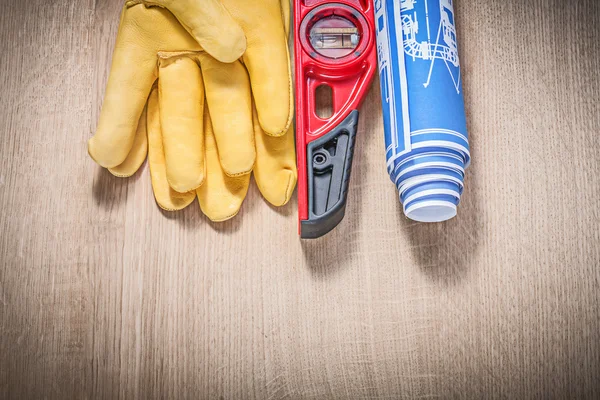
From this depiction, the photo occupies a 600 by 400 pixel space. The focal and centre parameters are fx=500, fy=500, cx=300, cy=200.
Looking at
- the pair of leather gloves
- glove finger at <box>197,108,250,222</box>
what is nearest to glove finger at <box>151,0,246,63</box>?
the pair of leather gloves

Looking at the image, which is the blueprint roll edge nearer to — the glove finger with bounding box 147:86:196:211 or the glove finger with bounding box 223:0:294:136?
the glove finger with bounding box 223:0:294:136

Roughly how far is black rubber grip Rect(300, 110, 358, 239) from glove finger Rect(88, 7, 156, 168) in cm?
25

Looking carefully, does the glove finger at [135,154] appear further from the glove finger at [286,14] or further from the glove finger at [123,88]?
the glove finger at [286,14]

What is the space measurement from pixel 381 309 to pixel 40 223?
533mm

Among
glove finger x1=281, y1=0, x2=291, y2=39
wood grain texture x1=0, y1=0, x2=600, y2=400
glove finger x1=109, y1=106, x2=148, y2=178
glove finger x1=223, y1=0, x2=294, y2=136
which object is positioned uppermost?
glove finger x1=281, y1=0, x2=291, y2=39

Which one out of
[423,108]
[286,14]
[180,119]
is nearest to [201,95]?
[180,119]

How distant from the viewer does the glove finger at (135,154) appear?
0.75 m

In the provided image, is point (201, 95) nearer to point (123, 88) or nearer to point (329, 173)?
point (123, 88)

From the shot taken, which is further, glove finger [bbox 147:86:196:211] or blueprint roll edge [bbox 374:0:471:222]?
glove finger [bbox 147:86:196:211]

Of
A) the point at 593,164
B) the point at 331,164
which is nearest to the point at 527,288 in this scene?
the point at 593,164

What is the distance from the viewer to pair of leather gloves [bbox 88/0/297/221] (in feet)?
2.25

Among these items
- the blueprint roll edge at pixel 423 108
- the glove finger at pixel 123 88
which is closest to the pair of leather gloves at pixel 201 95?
the glove finger at pixel 123 88

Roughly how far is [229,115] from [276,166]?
0.10 meters

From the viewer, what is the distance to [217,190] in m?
0.73
